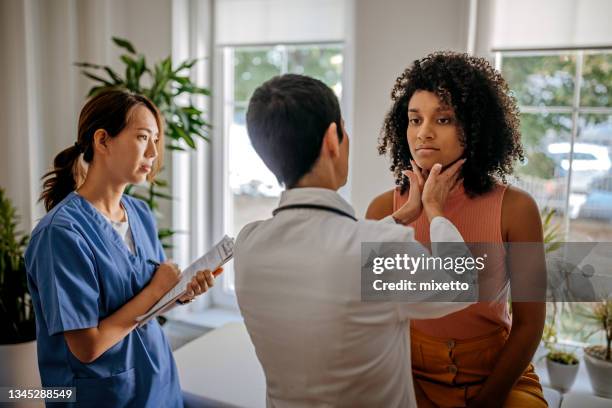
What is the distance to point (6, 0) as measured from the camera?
87.9 inches

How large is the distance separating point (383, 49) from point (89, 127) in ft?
3.24

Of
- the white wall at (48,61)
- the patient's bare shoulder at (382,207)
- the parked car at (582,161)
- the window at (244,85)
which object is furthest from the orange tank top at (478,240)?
the white wall at (48,61)

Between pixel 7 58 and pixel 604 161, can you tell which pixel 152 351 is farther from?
pixel 7 58

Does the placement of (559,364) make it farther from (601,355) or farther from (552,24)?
(552,24)

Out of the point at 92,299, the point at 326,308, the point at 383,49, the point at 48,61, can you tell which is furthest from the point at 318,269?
the point at 48,61

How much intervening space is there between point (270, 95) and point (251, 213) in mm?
1472

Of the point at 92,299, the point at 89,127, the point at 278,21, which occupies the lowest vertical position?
the point at 92,299

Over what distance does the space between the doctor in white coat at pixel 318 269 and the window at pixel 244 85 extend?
1.23 metres

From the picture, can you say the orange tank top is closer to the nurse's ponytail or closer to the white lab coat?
the white lab coat

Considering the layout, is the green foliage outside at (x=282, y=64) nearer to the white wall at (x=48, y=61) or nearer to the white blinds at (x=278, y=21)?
the white blinds at (x=278, y=21)

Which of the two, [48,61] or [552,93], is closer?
[552,93]

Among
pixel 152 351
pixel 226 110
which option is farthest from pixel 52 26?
pixel 152 351

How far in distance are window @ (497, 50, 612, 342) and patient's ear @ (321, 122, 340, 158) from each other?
3.57 feet

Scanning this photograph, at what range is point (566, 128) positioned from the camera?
5.41 feet
